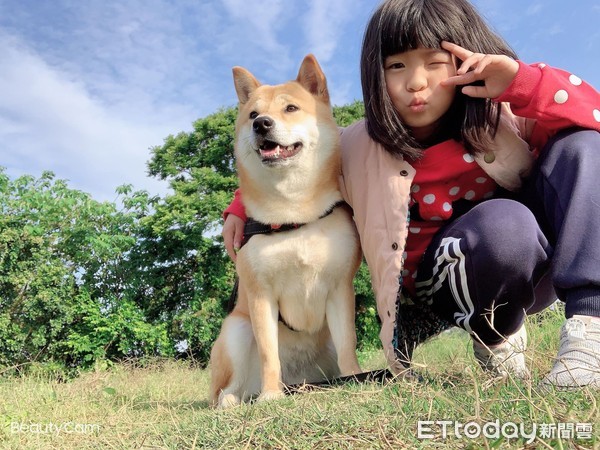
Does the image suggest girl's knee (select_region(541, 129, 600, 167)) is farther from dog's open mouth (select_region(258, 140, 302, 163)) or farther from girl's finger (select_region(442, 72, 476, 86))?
dog's open mouth (select_region(258, 140, 302, 163))

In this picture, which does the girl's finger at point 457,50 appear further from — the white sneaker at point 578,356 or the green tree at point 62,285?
the green tree at point 62,285

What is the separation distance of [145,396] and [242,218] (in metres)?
1.67

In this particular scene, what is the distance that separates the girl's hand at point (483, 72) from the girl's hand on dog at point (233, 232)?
1502mm

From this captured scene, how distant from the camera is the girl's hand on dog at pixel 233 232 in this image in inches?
125

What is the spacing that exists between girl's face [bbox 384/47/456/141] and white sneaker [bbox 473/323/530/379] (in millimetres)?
1117

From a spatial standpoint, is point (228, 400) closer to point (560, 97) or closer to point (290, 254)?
point (290, 254)

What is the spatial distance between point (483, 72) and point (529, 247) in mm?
798

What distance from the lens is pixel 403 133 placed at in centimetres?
248

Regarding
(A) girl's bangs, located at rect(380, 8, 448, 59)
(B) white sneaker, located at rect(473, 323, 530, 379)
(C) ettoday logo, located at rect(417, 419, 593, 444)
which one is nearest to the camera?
(C) ettoday logo, located at rect(417, 419, 593, 444)

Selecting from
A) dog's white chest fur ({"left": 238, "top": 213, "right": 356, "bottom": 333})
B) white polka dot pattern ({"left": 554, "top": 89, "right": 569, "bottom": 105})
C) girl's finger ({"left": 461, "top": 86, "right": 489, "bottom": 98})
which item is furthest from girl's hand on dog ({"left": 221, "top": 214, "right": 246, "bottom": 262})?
white polka dot pattern ({"left": 554, "top": 89, "right": 569, "bottom": 105})

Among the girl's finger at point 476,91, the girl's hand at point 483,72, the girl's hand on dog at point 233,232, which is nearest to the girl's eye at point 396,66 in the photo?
the girl's hand at point 483,72

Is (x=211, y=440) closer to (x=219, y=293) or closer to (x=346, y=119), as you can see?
(x=219, y=293)

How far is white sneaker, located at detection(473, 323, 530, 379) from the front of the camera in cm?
157

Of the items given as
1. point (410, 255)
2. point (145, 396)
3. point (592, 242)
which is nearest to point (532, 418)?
point (592, 242)
